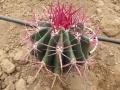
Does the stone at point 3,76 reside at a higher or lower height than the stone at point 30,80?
higher

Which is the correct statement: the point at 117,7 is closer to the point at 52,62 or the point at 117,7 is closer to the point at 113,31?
the point at 113,31

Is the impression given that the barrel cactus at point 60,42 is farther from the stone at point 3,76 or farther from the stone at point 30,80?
the stone at point 3,76

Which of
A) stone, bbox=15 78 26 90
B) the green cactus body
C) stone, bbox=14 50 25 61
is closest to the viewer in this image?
the green cactus body

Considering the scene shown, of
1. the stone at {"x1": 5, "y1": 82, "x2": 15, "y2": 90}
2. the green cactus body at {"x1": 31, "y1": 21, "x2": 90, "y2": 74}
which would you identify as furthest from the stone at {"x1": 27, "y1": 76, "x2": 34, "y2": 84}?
the green cactus body at {"x1": 31, "y1": 21, "x2": 90, "y2": 74}

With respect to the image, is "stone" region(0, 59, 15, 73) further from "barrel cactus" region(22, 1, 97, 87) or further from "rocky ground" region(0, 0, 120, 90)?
"barrel cactus" region(22, 1, 97, 87)

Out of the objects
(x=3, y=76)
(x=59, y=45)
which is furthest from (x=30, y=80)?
(x=59, y=45)

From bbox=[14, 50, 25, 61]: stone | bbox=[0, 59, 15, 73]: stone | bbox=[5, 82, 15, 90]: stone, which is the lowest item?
bbox=[5, 82, 15, 90]: stone

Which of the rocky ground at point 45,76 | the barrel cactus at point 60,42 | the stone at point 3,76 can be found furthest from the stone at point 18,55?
the barrel cactus at point 60,42
